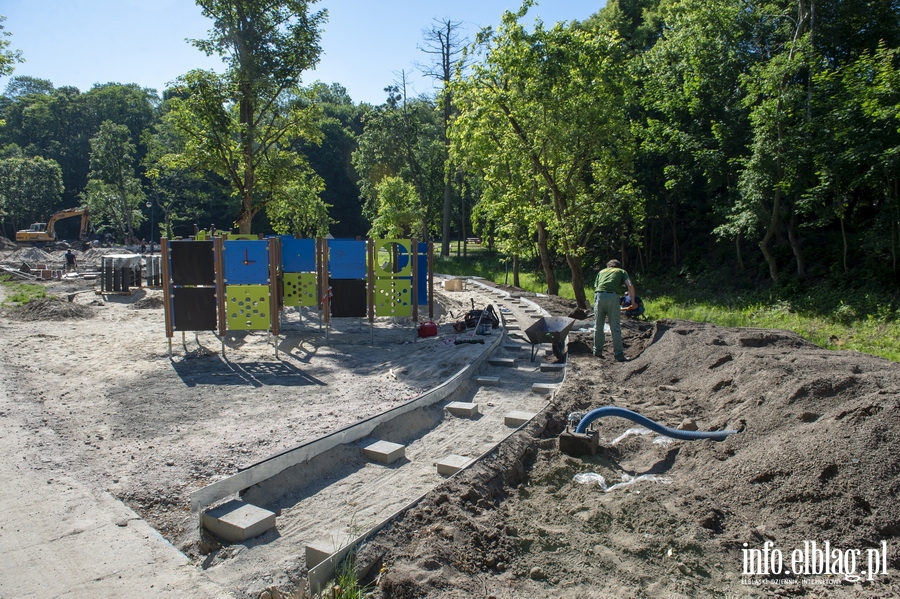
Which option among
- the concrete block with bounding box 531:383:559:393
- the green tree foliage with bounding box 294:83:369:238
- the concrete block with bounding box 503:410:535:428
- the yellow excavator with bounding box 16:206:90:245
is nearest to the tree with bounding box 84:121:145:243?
the yellow excavator with bounding box 16:206:90:245

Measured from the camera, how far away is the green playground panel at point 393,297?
12930 mm

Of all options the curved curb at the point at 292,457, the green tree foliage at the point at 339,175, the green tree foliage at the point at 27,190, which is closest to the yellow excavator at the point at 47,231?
the green tree foliage at the point at 27,190

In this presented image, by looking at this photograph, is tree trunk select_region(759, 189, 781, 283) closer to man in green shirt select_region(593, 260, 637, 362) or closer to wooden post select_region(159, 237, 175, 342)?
man in green shirt select_region(593, 260, 637, 362)

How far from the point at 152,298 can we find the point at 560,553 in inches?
732

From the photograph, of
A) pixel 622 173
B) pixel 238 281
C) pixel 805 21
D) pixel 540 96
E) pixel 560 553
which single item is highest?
pixel 805 21

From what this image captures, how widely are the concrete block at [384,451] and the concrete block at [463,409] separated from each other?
4.71ft

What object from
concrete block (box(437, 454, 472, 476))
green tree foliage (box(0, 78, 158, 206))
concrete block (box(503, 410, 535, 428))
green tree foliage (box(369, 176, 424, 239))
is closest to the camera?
concrete block (box(437, 454, 472, 476))

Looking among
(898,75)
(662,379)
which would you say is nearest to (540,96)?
(898,75)

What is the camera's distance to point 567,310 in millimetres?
16891

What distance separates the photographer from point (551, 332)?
10328 mm

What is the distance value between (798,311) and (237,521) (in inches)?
704

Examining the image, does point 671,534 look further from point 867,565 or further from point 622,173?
point 622,173

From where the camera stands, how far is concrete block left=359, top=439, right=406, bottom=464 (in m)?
5.74

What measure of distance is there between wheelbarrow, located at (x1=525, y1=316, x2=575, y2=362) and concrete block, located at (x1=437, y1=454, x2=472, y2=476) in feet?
17.0
